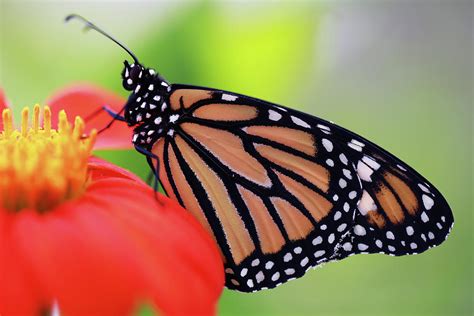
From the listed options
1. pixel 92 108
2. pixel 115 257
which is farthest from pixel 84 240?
pixel 92 108

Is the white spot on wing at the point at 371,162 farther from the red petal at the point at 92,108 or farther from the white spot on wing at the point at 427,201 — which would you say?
the red petal at the point at 92,108

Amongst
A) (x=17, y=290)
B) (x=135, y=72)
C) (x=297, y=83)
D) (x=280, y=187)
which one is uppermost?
(x=297, y=83)

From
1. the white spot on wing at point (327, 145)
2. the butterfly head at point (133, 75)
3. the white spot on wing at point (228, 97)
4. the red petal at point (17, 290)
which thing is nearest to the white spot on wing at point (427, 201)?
the white spot on wing at point (327, 145)

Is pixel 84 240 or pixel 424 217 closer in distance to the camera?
pixel 84 240

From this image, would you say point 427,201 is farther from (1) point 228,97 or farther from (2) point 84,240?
(2) point 84,240

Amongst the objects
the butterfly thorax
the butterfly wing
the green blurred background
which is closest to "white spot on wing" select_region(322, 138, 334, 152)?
the butterfly wing

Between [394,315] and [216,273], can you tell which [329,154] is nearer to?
[216,273]

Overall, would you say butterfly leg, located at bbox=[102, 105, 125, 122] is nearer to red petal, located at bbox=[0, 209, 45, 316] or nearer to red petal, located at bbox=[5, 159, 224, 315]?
red petal, located at bbox=[5, 159, 224, 315]
